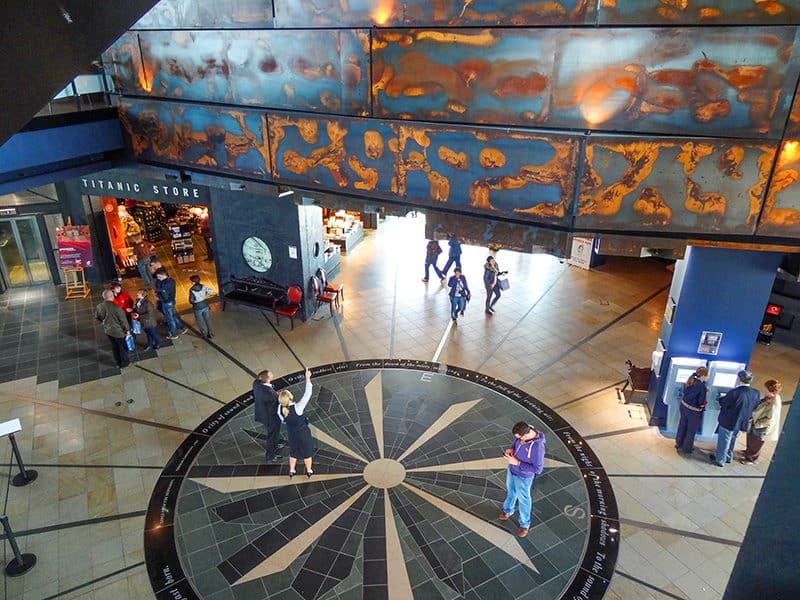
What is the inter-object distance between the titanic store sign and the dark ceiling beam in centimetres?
1092

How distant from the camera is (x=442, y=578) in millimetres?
7324

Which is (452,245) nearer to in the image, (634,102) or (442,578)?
(634,102)

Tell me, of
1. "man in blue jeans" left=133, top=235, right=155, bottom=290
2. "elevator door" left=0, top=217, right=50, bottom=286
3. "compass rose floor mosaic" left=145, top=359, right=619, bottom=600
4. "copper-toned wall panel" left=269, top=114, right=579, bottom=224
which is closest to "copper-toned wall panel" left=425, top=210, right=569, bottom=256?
"copper-toned wall panel" left=269, top=114, right=579, bottom=224

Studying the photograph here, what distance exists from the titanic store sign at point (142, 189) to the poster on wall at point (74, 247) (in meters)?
1.85

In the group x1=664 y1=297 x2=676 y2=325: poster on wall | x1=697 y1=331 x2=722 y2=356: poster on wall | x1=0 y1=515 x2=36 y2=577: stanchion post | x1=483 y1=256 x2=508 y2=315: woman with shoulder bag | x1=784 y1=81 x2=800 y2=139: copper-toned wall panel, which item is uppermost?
x1=784 y1=81 x2=800 y2=139: copper-toned wall panel

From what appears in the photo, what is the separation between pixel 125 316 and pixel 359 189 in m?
5.81

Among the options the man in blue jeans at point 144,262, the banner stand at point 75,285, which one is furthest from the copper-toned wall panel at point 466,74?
the banner stand at point 75,285

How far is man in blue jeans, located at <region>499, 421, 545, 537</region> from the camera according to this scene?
711cm

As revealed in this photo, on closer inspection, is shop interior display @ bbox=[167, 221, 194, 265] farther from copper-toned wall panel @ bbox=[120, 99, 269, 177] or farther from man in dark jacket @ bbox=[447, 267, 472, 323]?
man in dark jacket @ bbox=[447, 267, 472, 323]

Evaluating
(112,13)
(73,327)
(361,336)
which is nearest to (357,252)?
(361,336)

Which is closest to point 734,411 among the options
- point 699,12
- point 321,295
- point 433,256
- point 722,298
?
point 722,298

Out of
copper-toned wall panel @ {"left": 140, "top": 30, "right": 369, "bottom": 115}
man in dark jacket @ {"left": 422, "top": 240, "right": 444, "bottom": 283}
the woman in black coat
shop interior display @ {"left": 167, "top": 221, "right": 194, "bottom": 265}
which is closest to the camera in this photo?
copper-toned wall panel @ {"left": 140, "top": 30, "right": 369, "bottom": 115}

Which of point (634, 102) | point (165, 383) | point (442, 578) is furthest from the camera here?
point (165, 383)

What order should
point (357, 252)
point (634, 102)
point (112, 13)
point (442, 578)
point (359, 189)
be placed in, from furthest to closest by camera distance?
point (357, 252) < point (359, 189) < point (634, 102) < point (442, 578) < point (112, 13)
